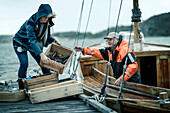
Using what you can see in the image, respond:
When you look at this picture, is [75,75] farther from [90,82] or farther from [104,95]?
[104,95]

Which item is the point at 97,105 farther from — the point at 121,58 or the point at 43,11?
the point at 43,11

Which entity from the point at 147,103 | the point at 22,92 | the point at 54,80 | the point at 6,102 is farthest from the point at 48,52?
the point at 147,103

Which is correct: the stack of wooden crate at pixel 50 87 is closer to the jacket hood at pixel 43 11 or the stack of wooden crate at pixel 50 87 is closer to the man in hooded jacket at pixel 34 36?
the man in hooded jacket at pixel 34 36

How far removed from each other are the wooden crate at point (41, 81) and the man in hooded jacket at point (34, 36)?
0.36 m

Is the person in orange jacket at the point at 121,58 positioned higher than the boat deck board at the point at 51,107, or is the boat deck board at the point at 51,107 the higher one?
the person in orange jacket at the point at 121,58

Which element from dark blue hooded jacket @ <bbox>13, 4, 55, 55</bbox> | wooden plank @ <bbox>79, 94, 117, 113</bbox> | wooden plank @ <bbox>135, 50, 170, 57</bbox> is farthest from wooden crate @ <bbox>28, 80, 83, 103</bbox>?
wooden plank @ <bbox>135, 50, 170, 57</bbox>

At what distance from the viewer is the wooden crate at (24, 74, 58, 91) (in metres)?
4.87

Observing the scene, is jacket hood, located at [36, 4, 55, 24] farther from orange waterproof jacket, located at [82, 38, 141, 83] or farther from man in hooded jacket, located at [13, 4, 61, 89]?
orange waterproof jacket, located at [82, 38, 141, 83]

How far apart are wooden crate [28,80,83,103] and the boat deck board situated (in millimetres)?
126

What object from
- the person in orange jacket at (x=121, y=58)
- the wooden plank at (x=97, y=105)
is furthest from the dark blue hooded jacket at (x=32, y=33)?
the person in orange jacket at (x=121, y=58)

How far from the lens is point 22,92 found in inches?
198

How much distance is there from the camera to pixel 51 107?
14.4 ft

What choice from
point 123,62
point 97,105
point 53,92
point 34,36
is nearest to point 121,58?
point 123,62

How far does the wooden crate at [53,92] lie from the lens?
4593 millimetres
